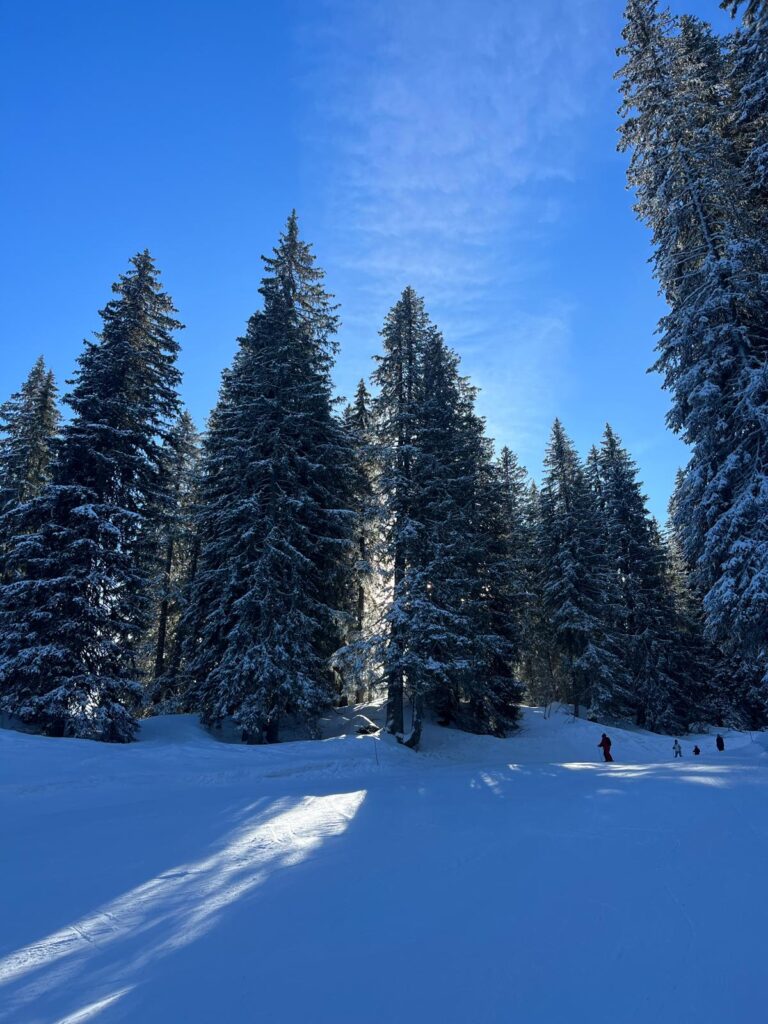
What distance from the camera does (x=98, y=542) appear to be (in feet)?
54.4

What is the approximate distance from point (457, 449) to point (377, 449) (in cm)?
372

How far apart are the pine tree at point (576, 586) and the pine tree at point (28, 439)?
27.3 meters

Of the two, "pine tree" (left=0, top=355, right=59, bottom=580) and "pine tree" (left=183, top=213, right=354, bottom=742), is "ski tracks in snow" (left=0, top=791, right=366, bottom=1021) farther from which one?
"pine tree" (left=0, top=355, right=59, bottom=580)

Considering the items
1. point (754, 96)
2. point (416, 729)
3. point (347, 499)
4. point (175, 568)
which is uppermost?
point (754, 96)

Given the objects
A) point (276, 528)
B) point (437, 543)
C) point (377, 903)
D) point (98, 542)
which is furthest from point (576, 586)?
point (377, 903)

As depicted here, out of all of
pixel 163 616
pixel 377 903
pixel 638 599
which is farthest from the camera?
pixel 638 599

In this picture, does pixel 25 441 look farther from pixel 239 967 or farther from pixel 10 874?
pixel 239 967

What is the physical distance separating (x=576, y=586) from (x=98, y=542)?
2491cm

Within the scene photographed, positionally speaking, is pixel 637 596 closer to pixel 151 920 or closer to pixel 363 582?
pixel 363 582

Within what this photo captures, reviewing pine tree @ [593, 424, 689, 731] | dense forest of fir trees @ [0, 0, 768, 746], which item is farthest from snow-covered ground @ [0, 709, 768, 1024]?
pine tree @ [593, 424, 689, 731]

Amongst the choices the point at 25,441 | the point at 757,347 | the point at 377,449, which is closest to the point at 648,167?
the point at 757,347

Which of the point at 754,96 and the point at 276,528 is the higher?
the point at 754,96

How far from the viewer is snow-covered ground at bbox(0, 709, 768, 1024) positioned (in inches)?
130

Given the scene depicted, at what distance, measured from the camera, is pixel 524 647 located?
28.6 m
